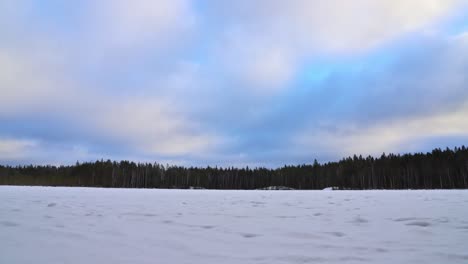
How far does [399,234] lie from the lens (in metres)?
6.20

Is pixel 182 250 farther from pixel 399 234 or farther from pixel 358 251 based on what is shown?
pixel 399 234

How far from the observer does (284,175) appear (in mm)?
123375

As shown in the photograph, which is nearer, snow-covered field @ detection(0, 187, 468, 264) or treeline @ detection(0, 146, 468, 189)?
snow-covered field @ detection(0, 187, 468, 264)

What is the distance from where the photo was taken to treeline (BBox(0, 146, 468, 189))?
8556 centimetres

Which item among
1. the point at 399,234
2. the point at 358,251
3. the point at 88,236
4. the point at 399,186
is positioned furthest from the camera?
the point at 399,186

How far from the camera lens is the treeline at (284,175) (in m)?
85.6

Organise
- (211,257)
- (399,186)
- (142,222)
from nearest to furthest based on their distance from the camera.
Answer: (211,257), (142,222), (399,186)

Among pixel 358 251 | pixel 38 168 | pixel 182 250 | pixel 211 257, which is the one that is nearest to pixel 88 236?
pixel 182 250

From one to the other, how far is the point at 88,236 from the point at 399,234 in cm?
567

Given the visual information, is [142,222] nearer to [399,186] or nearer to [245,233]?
[245,233]

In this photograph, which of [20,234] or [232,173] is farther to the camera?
[232,173]

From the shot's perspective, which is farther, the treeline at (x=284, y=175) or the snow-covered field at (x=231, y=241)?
the treeline at (x=284, y=175)

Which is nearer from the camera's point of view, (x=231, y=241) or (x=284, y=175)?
(x=231, y=241)

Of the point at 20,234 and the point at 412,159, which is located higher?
the point at 412,159
